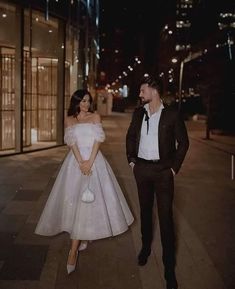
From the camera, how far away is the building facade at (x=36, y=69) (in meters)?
14.5

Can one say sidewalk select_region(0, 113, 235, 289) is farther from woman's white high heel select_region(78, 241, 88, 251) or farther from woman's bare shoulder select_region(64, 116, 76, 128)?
woman's bare shoulder select_region(64, 116, 76, 128)

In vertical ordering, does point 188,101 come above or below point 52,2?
below

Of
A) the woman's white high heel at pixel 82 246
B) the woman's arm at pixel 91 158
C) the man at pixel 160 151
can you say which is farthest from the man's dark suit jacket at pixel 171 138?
the woman's white high heel at pixel 82 246

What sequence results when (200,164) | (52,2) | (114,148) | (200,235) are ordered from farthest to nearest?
(114,148)
(52,2)
(200,164)
(200,235)

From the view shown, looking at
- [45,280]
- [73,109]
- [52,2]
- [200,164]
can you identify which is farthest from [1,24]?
[45,280]

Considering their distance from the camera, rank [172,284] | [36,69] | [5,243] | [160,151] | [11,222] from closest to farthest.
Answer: [172,284]
[160,151]
[5,243]
[11,222]
[36,69]

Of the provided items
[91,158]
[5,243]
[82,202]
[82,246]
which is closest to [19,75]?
[5,243]

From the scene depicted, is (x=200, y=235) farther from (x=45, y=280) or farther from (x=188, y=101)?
(x=188, y=101)

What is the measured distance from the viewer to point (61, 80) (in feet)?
58.6

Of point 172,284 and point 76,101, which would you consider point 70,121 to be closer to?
point 76,101

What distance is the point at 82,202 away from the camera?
5145 millimetres

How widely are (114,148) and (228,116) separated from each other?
13.1 meters

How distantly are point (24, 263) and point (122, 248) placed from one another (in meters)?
1.27

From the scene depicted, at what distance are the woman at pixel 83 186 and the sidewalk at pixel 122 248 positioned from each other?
0.35m
